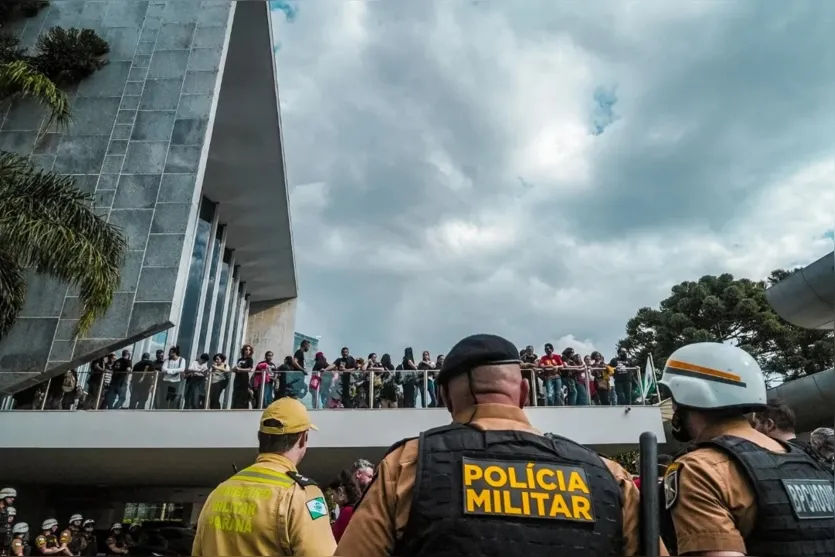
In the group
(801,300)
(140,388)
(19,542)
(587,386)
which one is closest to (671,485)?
(19,542)

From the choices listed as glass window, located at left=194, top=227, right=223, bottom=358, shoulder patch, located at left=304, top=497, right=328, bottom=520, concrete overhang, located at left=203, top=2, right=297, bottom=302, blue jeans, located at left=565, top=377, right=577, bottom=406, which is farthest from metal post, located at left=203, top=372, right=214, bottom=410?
shoulder patch, located at left=304, top=497, right=328, bottom=520

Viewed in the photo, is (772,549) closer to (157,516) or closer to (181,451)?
(181,451)

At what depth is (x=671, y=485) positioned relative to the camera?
153 centimetres

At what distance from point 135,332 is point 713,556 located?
34.0 ft

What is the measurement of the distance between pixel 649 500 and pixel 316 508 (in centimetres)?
117

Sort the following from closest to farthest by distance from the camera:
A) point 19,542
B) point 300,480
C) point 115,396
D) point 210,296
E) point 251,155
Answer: point 300,480
point 19,542
point 115,396
point 251,155
point 210,296

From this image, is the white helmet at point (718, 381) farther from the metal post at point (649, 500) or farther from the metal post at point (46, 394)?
the metal post at point (46, 394)

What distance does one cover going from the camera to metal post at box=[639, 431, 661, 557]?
51.0 inches

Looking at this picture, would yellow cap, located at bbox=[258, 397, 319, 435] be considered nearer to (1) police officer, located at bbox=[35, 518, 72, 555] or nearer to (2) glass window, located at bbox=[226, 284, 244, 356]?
(1) police officer, located at bbox=[35, 518, 72, 555]

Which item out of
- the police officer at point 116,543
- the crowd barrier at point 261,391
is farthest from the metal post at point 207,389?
the police officer at point 116,543

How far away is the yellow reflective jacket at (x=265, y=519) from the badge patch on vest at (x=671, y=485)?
111cm

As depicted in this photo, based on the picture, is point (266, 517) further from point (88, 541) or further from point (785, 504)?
point (88, 541)

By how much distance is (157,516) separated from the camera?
19078 mm

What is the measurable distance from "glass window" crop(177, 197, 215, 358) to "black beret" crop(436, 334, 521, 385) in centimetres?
1600
